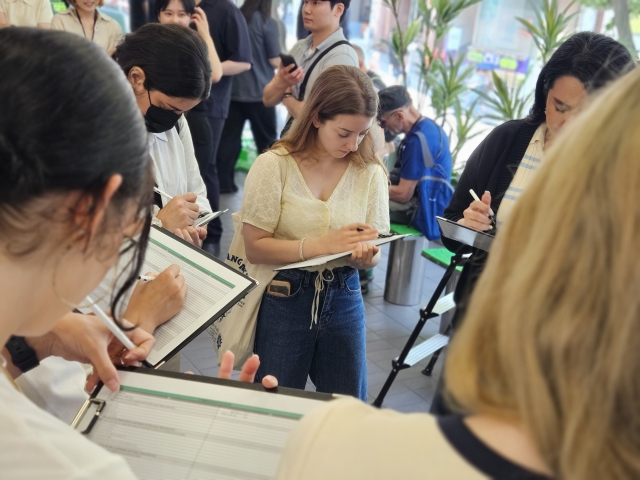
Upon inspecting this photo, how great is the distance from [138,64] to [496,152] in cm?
126

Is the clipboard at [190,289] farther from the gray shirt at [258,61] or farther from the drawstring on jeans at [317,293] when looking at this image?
the gray shirt at [258,61]

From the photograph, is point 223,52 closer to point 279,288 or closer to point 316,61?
point 316,61

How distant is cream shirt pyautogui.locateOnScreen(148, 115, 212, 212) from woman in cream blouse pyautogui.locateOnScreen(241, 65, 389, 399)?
29 centimetres

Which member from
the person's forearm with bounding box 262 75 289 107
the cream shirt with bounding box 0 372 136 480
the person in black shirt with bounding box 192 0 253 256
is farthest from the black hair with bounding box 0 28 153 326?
the person in black shirt with bounding box 192 0 253 256

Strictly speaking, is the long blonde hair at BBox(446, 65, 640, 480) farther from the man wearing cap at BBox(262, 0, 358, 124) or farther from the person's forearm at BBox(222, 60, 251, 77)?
the person's forearm at BBox(222, 60, 251, 77)

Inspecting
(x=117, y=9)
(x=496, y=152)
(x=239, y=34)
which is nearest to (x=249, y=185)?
(x=496, y=152)

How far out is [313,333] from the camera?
2256mm

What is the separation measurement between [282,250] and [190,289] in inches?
25.5

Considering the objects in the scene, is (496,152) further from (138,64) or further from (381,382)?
(381,382)

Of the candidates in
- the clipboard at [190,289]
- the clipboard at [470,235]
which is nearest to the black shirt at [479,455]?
the clipboard at [190,289]

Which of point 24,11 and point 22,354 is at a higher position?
point 22,354

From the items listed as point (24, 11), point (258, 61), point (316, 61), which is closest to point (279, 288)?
point (316, 61)

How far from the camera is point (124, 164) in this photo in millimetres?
887

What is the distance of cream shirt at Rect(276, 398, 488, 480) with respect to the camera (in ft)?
2.20
